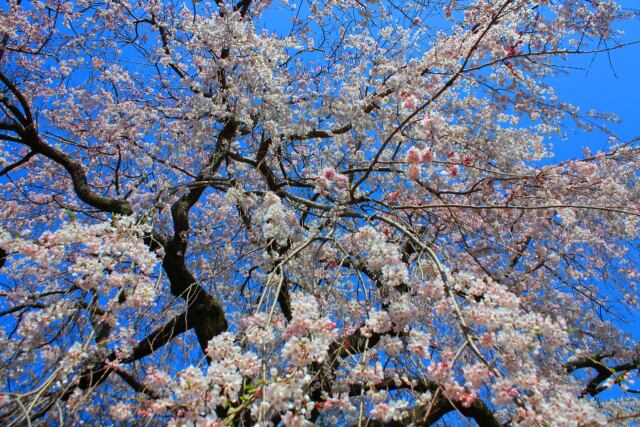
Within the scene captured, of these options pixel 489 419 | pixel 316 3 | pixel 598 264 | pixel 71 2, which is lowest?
pixel 489 419

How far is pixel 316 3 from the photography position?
559cm

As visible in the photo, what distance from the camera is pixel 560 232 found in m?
5.16

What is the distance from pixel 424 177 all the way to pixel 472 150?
66 cm

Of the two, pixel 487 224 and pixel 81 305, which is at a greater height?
pixel 487 224

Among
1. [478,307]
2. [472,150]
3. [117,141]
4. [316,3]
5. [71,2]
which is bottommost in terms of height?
[478,307]

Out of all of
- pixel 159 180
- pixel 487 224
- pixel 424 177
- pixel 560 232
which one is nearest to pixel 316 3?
pixel 424 177

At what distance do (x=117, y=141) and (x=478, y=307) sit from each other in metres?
5.00

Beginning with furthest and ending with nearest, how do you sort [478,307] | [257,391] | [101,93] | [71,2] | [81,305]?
[101,93], [71,2], [81,305], [478,307], [257,391]

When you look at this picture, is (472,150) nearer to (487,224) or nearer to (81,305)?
(487,224)

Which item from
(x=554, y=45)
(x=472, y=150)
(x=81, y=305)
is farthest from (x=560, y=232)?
(x=81, y=305)

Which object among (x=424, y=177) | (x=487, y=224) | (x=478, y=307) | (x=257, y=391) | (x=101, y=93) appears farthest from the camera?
(x=101, y=93)

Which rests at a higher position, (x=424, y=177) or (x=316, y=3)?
(x=316, y=3)

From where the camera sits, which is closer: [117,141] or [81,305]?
[81,305]

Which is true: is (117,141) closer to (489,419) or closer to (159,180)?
(159,180)
